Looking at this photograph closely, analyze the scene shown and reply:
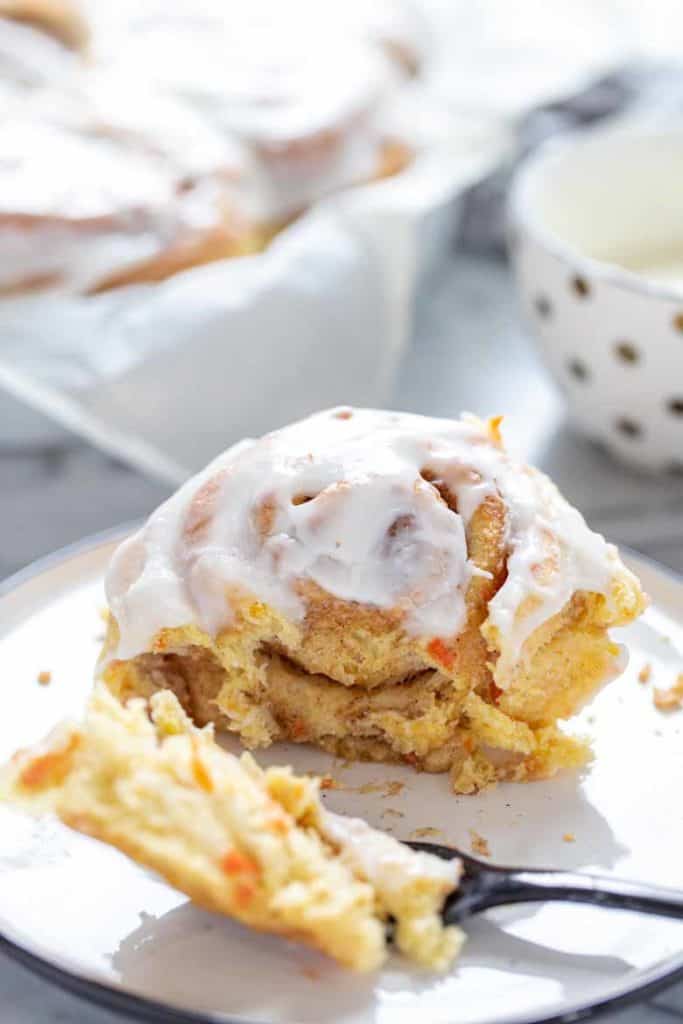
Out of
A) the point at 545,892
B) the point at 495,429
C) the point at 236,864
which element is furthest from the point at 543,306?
the point at 236,864

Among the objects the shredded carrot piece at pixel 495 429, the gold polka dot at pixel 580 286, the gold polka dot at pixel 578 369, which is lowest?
the gold polka dot at pixel 578 369

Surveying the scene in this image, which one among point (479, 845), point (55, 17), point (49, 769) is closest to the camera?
point (49, 769)

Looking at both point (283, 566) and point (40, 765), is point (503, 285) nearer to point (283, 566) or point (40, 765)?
point (283, 566)

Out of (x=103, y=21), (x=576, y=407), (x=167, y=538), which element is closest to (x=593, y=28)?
(x=103, y=21)

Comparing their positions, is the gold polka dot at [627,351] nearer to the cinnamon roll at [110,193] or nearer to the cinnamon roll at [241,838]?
the cinnamon roll at [110,193]

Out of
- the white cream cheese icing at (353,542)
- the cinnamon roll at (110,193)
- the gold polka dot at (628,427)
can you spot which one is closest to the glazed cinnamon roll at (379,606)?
the white cream cheese icing at (353,542)

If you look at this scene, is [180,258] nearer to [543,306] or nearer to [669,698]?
[543,306]
